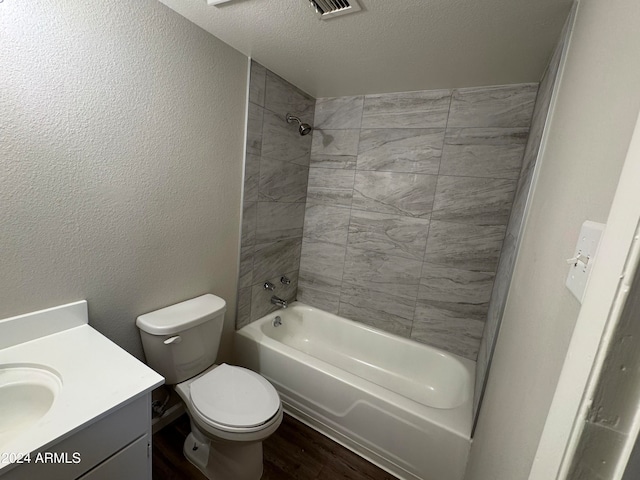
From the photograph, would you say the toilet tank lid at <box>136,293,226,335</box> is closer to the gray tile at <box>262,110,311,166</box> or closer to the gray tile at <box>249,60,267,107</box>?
the gray tile at <box>262,110,311,166</box>

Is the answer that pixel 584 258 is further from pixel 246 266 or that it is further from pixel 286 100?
pixel 286 100

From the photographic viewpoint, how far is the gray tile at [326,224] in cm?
214

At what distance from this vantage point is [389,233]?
1.98m

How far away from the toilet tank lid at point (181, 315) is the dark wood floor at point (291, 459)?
700 mm

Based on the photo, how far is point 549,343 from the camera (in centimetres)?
52

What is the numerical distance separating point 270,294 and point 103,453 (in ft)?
4.55

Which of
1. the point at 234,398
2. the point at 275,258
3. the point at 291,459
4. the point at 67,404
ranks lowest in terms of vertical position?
the point at 291,459

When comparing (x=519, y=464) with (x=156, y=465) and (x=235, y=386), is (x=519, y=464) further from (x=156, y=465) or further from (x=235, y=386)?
(x=156, y=465)

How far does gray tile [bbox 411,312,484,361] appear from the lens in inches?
71.0

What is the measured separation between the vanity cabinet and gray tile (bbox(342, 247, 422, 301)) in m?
1.53

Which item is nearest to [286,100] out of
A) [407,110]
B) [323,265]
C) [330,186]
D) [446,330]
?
[330,186]

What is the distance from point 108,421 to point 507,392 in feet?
3.63

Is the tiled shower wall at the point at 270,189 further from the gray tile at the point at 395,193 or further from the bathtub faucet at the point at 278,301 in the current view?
the gray tile at the point at 395,193

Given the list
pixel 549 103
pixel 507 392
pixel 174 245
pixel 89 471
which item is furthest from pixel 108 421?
pixel 549 103
